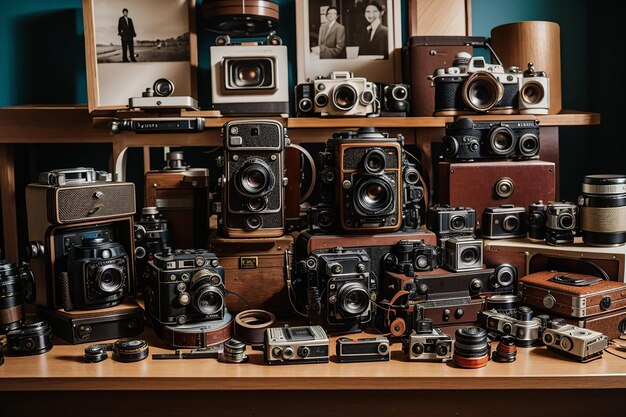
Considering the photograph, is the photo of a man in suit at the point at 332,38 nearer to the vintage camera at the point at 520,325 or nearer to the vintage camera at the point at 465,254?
the vintage camera at the point at 465,254

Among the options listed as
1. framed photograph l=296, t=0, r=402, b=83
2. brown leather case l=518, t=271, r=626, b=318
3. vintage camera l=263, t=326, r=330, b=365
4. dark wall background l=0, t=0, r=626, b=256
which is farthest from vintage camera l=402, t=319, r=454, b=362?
dark wall background l=0, t=0, r=626, b=256

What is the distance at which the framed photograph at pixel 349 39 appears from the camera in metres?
3.49

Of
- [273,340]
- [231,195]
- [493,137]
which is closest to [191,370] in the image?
[273,340]

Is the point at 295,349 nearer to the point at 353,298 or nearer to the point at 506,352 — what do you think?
the point at 353,298

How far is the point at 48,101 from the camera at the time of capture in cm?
353

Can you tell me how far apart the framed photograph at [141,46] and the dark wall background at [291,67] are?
10 cm

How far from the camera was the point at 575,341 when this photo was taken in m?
2.04

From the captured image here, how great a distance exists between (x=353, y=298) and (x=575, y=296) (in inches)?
30.2

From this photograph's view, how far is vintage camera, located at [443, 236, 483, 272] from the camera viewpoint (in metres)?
2.37

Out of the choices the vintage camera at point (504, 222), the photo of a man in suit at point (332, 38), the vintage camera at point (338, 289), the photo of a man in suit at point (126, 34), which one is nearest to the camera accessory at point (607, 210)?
the vintage camera at point (504, 222)

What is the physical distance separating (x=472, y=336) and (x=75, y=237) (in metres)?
1.49

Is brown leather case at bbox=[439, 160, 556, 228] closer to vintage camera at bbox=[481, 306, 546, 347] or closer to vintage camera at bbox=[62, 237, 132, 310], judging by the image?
vintage camera at bbox=[481, 306, 546, 347]

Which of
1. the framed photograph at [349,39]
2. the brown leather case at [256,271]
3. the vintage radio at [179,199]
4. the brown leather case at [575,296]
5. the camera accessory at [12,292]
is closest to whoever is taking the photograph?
the brown leather case at [575,296]

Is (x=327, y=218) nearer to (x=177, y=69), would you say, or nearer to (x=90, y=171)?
(x=90, y=171)
